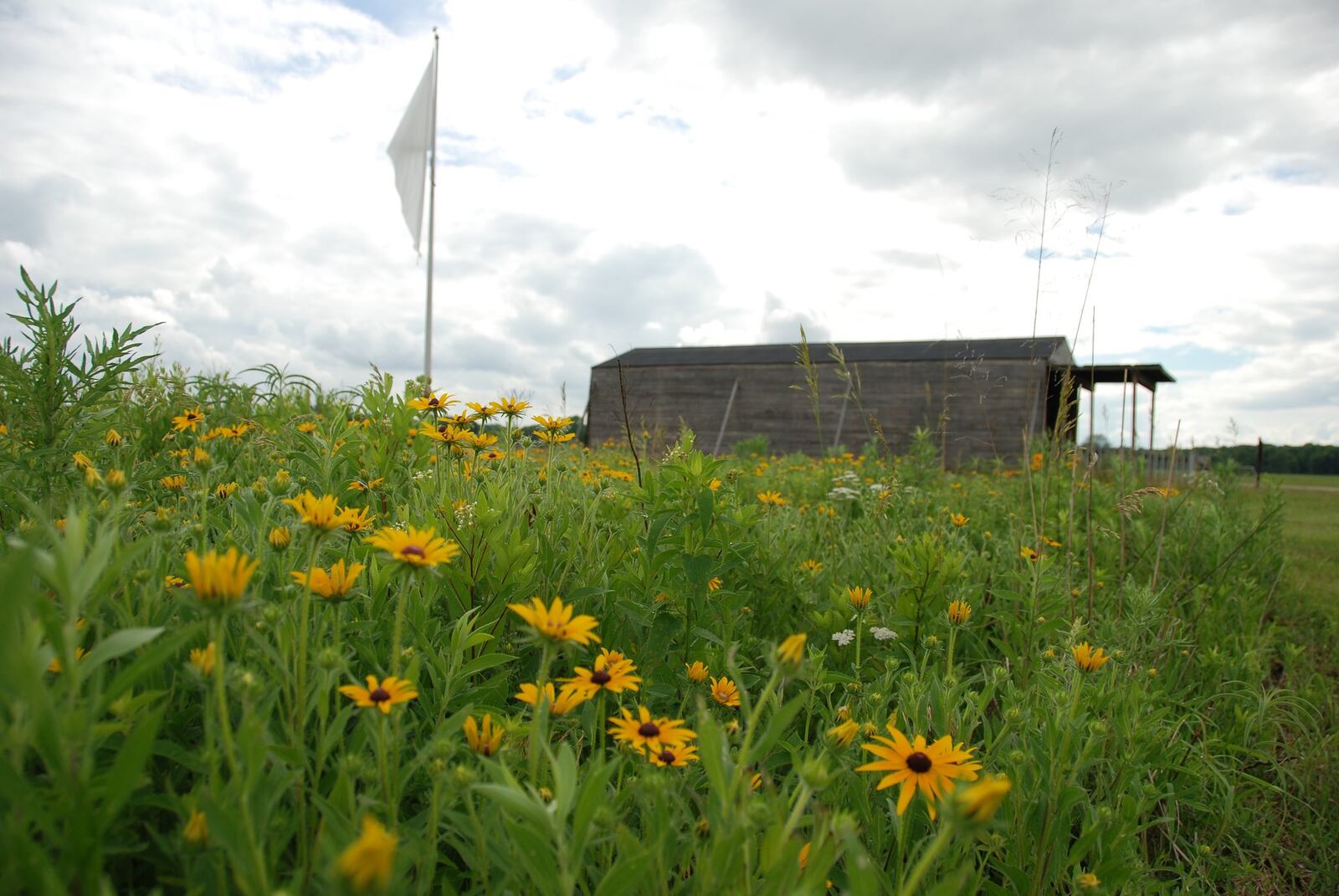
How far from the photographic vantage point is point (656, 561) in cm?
184

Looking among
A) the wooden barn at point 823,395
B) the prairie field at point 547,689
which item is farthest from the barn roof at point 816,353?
the prairie field at point 547,689

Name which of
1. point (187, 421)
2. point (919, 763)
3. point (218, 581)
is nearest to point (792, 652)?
point (919, 763)

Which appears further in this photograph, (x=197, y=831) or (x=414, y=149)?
(x=414, y=149)

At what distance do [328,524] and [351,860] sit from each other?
61 cm

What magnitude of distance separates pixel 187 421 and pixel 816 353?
1419cm

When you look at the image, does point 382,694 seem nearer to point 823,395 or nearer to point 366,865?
point 366,865

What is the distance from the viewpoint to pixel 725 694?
1.51 meters

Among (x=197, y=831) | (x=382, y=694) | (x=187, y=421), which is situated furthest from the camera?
(x=187, y=421)

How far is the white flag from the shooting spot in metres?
13.6

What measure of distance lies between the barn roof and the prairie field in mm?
10954

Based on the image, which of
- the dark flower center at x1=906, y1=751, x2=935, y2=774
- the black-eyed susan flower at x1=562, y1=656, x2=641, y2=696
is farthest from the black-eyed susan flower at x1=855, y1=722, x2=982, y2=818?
the black-eyed susan flower at x1=562, y1=656, x2=641, y2=696

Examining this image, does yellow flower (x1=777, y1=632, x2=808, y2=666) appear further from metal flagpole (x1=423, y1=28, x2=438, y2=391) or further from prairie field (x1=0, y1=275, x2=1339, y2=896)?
metal flagpole (x1=423, y1=28, x2=438, y2=391)

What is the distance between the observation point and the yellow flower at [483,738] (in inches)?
42.7

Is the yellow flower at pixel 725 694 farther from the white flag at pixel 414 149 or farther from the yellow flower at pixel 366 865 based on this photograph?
the white flag at pixel 414 149
